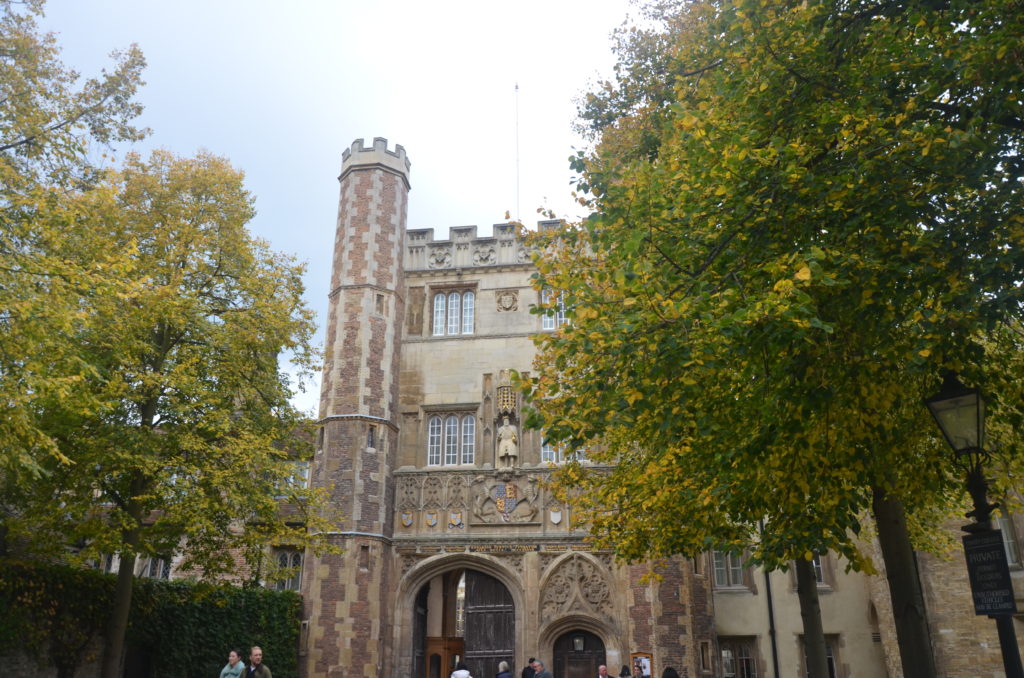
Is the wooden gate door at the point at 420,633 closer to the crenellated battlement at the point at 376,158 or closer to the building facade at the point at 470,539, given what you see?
the building facade at the point at 470,539

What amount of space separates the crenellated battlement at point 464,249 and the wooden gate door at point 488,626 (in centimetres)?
998

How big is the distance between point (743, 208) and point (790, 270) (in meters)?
0.86

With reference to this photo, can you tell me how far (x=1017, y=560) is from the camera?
19.8 meters

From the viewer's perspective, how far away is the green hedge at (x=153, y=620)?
15695 millimetres

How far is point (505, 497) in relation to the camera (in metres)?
24.3

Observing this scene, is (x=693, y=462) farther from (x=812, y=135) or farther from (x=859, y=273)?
(x=812, y=135)

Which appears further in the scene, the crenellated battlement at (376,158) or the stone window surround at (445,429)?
the crenellated battlement at (376,158)

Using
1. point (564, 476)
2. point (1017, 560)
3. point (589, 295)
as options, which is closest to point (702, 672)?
point (1017, 560)

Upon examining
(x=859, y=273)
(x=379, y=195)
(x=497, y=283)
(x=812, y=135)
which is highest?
(x=379, y=195)

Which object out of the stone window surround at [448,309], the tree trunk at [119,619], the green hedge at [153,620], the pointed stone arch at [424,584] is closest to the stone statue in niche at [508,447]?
the pointed stone arch at [424,584]

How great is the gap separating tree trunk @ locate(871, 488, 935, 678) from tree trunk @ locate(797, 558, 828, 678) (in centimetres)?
255

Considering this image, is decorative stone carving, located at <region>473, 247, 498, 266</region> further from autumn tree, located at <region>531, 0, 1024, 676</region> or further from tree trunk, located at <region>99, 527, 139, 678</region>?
autumn tree, located at <region>531, 0, 1024, 676</region>

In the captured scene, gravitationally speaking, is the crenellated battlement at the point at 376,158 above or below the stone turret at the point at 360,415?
above

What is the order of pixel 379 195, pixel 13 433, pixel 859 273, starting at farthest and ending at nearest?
pixel 379 195, pixel 13 433, pixel 859 273
